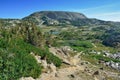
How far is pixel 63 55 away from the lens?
119062 mm

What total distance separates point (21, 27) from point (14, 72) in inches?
3020

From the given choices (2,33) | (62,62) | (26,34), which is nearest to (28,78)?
(62,62)

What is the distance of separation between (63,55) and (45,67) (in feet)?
110

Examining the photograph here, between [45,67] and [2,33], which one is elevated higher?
[2,33]

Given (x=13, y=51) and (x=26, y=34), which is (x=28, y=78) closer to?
(x=13, y=51)

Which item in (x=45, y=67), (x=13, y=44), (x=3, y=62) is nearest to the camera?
(x=3, y=62)

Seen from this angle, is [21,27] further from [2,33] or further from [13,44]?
[13,44]

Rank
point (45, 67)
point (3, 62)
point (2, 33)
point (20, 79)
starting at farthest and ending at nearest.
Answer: point (2, 33) → point (45, 67) → point (3, 62) → point (20, 79)

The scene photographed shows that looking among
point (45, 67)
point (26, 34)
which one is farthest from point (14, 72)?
point (26, 34)

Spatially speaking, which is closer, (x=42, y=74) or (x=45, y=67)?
(x=42, y=74)

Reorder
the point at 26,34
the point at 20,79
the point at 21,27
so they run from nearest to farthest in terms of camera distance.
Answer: the point at 20,79, the point at 26,34, the point at 21,27

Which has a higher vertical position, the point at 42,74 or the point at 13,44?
the point at 13,44

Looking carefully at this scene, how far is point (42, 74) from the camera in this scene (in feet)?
262

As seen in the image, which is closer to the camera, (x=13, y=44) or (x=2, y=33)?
(x=13, y=44)
